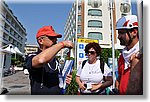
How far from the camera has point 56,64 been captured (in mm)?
2150

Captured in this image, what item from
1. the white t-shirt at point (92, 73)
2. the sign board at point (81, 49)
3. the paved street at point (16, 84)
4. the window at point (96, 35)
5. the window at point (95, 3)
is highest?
the window at point (95, 3)

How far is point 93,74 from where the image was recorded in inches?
102

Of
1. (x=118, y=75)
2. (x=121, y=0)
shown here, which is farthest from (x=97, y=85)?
(x=121, y=0)

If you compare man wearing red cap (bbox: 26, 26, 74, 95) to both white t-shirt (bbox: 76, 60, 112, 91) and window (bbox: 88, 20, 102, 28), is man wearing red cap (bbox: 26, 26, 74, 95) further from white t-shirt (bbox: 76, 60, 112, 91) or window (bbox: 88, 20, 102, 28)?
window (bbox: 88, 20, 102, 28)

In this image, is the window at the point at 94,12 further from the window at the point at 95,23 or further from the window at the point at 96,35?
the window at the point at 96,35

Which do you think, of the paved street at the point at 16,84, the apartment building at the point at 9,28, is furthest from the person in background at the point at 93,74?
the apartment building at the point at 9,28

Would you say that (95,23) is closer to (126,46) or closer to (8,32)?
(126,46)

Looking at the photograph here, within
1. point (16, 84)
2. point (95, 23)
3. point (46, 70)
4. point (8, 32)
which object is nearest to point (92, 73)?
point (95, 23)

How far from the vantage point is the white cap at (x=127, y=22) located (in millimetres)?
2534

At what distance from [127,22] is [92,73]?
74 centimetres

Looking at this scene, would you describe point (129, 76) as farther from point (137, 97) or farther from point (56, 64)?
point (56, 64)

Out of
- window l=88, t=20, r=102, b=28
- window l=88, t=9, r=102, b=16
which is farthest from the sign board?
window l=88, t=9, r=102, b=16

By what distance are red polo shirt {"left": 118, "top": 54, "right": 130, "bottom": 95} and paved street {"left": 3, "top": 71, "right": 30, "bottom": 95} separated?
109 centimetres

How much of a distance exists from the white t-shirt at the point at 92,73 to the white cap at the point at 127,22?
0.51m
